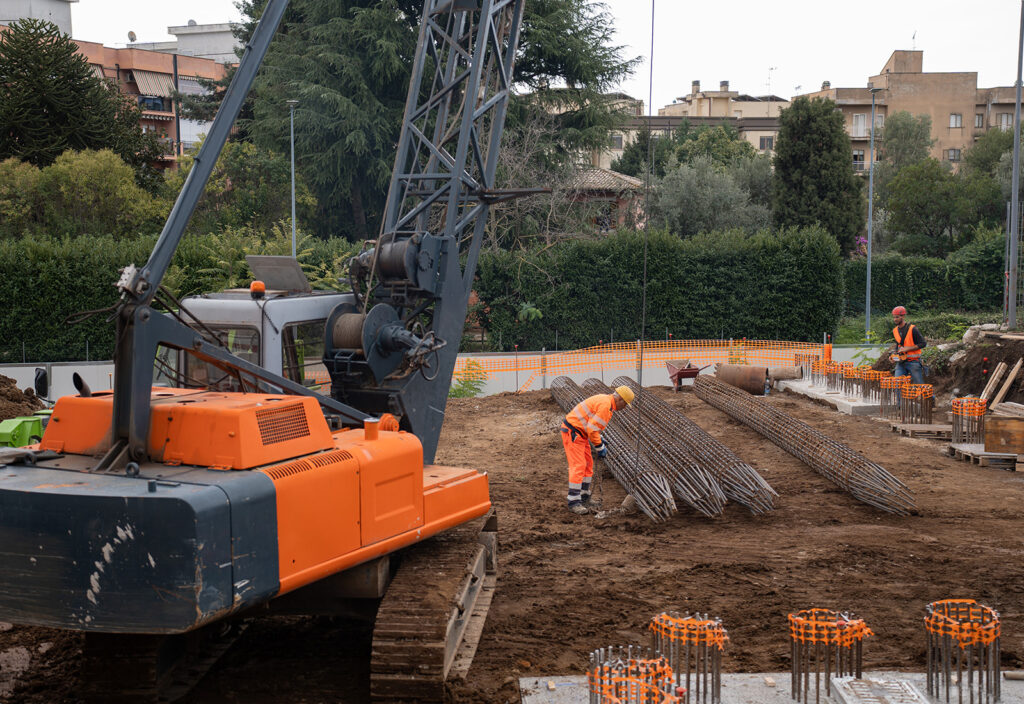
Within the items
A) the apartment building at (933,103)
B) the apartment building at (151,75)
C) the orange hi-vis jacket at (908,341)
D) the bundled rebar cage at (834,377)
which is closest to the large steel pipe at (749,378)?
the bundled rebar cage at (834,377)

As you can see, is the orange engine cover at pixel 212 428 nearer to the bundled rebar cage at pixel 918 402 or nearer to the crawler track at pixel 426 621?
the crawler track at pixel 426 621

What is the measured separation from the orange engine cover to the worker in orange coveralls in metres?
5.35

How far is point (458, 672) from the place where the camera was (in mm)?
7289

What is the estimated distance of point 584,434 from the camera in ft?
38.6

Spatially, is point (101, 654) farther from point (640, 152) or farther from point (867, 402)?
point (640, 152)

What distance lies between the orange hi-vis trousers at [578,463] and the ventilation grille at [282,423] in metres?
5.66

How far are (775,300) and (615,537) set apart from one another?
77.4 feet

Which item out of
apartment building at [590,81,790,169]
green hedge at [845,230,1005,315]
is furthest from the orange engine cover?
apartment building at [590,81,790,169]

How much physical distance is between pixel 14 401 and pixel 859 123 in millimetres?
74598

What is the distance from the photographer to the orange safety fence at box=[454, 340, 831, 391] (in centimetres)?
2678

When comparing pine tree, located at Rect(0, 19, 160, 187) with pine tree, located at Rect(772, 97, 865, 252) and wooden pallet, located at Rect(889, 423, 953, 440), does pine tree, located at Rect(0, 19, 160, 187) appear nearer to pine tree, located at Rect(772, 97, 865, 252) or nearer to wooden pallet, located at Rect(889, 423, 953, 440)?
pine tree, located at Rect(772, 97, 865, 252)

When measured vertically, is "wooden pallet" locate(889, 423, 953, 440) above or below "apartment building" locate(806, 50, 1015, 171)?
below

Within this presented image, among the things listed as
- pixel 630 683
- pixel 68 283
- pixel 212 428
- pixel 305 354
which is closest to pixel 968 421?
pixel 305 354

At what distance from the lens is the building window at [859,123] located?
7767 centimetres
